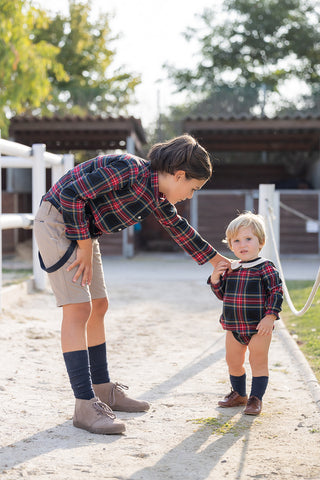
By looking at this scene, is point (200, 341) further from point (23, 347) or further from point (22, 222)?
point (22, 222)

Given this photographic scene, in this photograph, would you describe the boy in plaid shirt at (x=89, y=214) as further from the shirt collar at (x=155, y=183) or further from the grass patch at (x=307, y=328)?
the grass patch at (x=307, y=328)

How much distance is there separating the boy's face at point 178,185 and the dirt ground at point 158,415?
999mm

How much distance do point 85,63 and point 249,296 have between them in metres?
27.3

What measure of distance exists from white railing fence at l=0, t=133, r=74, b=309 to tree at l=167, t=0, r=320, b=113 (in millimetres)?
21153

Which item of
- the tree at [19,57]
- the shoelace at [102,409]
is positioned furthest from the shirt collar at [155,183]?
the tree at [19,57]

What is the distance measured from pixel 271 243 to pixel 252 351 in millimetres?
2438

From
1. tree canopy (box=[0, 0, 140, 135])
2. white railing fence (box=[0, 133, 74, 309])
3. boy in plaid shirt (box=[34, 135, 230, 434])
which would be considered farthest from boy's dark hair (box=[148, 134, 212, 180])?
tree canopy (box=[0, 0, 140, 135])

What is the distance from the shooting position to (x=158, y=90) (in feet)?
101

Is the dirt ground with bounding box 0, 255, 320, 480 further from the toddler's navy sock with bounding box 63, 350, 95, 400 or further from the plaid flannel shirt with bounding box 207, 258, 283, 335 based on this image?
Answer: the plaid flannel shirt with bounding box 207, 258, 283, 335

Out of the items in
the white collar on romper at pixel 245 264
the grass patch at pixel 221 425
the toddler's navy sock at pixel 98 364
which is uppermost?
the white collar on romper at pixel 245 264

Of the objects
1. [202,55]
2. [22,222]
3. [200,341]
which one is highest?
[202,55]

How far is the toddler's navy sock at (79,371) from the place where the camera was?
2.71 meters

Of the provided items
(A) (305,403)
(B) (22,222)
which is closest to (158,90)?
(B) (22,222)

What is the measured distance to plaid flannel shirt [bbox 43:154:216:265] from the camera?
2.63 meters
